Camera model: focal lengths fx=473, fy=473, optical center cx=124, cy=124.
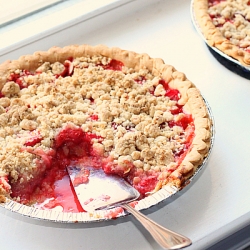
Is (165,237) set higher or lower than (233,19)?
lower

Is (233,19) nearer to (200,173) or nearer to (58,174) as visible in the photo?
(200,173)

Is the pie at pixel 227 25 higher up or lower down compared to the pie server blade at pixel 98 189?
higher up

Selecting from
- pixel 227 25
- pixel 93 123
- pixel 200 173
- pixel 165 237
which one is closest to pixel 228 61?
pixel 227 25

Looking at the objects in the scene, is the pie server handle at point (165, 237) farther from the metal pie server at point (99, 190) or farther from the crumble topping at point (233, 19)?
the crumble topping at point (233, 19)

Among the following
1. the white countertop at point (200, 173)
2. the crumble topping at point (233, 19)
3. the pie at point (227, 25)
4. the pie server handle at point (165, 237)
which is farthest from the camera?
the crumble topping at point (233, 19)

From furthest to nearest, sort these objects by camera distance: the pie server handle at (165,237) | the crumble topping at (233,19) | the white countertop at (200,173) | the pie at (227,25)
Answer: the crumble topping at (233,19) → the pie at (227,25) → the white countertop at (200,173) → the pie server handle at (165,237)

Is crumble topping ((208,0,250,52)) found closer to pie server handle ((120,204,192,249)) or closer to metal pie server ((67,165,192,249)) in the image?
metal pie server ((67,165,192,249))

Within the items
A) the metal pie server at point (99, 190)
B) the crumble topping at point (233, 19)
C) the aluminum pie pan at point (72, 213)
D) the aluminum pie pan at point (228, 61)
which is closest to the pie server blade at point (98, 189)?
the metal pie server at point (99, 190)

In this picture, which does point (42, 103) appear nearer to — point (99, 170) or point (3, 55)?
point (99, 170)
